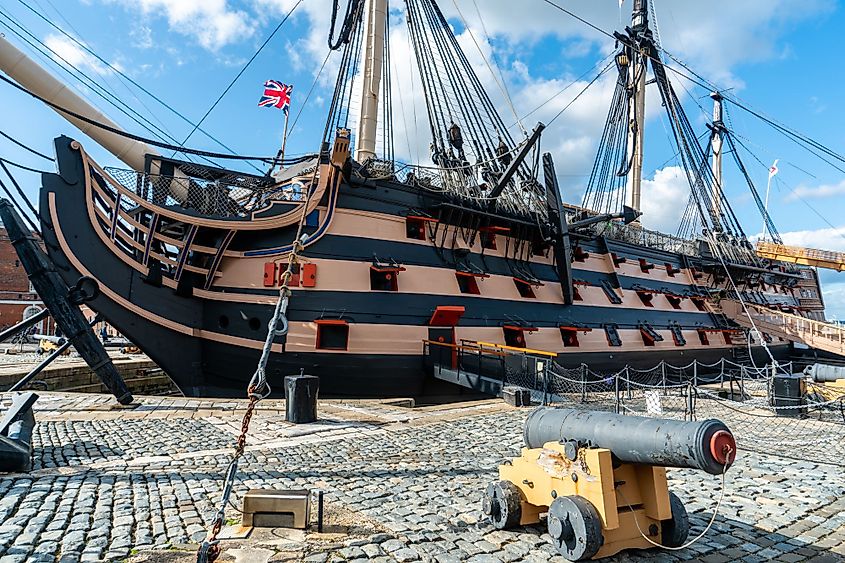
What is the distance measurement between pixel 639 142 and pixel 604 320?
51.8 feet

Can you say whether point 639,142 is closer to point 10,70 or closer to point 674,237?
point 674,237

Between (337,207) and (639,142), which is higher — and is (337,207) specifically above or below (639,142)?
below

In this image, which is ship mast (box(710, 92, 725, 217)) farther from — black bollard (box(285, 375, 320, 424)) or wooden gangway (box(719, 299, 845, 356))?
black bollard (box(285, 375, 320, 424))

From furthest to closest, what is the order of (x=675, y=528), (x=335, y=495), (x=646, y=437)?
(x=335, y=495), (x=675, y=528), (x=646, y=437)

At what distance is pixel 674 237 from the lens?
29.9m

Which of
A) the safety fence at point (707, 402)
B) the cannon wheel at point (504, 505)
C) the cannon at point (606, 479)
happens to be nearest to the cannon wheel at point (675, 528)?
the cannon at point (606, 479)

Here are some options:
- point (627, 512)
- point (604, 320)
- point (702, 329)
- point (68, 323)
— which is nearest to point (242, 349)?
point (68, 323)

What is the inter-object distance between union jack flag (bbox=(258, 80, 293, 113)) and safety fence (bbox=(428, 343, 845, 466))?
10.1m

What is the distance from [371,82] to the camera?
16.7 m

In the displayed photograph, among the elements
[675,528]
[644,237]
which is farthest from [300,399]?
[644,237]

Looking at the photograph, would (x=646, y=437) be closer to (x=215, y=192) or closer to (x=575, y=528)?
(x=575, y=528)

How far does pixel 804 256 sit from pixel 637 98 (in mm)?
15751

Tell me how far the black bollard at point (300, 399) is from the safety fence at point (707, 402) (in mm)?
5132

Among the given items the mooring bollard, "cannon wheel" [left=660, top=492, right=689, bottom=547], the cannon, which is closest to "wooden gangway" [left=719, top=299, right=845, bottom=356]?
"cannon wheel" [left=660, top=492, right=689, bottom=547]
